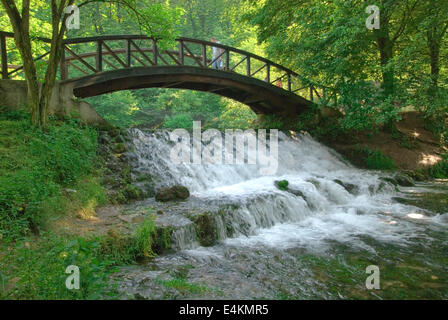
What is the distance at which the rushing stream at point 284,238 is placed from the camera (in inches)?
162

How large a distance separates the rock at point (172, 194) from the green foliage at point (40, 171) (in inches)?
56.1

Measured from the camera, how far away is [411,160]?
15.0 meters

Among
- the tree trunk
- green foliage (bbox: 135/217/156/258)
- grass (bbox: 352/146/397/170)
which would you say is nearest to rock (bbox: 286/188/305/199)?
green foliage (bbox: 135/217/156/258)

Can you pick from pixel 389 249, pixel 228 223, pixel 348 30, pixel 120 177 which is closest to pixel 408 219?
pixel 389 249

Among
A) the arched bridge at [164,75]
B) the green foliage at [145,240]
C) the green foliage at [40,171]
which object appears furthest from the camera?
the arched bridge at [164,75]

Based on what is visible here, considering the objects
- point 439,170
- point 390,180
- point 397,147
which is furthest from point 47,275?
point 397,147

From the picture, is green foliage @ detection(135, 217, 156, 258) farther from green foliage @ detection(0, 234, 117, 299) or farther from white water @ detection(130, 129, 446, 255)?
green foliage @ detection(0, 234, 117, 299)

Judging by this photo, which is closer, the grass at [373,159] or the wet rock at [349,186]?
the wet rock at [349,186]

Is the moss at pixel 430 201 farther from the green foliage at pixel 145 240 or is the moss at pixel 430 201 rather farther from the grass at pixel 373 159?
the green foliage at pixel 145 240

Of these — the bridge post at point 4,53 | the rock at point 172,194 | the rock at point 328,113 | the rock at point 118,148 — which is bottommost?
the rock at point 172,194

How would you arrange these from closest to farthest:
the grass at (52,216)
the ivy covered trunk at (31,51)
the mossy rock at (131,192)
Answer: the grass at (52,216)
the ivy covered trunk at (31,51)
the mossy rock at (131,192)

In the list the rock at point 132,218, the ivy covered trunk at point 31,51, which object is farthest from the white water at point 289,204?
the ivy covered trunk at point 31,51

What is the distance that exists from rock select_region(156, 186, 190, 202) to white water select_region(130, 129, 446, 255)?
1.68 feet

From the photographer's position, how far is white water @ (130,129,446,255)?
21.4 ft
